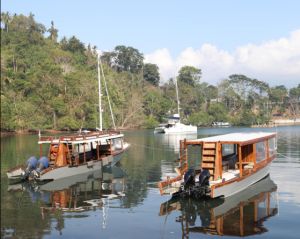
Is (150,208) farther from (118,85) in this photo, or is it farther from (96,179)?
(118,85)

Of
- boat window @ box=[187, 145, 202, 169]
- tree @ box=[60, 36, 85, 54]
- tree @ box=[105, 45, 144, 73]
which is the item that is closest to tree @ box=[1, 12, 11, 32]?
tree @ box=[60, 36, 85, 54]

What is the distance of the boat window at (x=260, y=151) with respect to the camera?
30369 mm

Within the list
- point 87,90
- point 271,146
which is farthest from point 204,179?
point 87,90

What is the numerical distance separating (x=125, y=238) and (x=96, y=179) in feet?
54.6

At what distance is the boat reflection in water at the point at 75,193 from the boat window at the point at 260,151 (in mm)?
9611

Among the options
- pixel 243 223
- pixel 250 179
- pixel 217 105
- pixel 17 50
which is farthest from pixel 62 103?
pixel 243 223

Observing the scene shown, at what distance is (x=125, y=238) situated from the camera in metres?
18.4

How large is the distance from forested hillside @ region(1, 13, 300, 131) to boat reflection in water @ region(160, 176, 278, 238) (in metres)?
38.6

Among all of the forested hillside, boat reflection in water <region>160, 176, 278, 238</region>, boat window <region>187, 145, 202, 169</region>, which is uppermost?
the forested hillside

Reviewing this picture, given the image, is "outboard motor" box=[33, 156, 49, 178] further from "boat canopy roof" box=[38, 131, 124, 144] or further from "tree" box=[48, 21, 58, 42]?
"tree" box=[48, 21, 58, 42]

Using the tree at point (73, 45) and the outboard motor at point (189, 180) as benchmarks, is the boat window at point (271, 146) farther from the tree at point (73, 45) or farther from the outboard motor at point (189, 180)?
the tree at point (73, 45)

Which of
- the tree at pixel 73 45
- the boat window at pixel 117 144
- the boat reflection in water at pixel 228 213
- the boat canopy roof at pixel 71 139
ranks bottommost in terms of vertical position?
the boat reflection in water at pixel 228 213

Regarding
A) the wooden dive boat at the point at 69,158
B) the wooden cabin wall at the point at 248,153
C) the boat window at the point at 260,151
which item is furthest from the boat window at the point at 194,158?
the wooden cabin wall at the point at 248,153

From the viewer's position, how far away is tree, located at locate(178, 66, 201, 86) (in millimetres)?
186625
